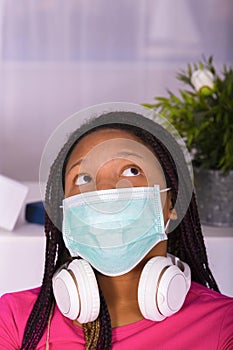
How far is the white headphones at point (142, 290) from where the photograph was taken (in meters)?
1.09

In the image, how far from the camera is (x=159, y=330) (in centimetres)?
115

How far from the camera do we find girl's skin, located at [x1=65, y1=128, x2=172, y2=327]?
112cm

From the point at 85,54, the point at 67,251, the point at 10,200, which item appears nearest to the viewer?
the point at 67,251

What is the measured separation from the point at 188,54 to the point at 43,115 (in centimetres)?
64

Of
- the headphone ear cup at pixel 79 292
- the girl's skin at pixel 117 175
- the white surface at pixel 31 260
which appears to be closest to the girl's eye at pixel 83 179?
the girl's skin at pixel 117 175

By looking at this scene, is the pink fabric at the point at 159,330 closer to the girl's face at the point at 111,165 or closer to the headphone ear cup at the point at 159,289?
the headphone ear cup at the point at 159,289

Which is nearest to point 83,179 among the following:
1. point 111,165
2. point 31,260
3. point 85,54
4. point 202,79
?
point 111,165

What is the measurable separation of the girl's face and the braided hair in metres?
0.01

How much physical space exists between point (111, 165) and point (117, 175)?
0.6 inches

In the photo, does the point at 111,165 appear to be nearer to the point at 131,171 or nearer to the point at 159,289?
the point at 131,171

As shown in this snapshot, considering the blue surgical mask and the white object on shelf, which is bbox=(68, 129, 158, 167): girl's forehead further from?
the white object on shelf

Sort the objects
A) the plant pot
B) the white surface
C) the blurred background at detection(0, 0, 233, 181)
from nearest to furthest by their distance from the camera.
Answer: the white surface < the plant pot < the blurred background at detection(0, 0, 233, 181)

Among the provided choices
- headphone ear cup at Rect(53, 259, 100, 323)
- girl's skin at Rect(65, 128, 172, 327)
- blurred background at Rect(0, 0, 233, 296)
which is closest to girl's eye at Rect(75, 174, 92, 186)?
girl's skin at Rect(65, 128, 172, 327)

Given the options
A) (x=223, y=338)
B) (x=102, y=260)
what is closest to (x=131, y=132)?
(x=102, y=260)
